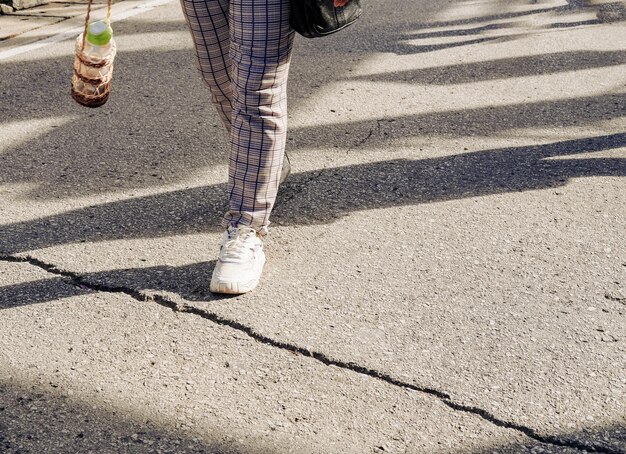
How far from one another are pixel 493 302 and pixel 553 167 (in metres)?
1.38

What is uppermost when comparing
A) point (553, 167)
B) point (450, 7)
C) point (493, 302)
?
point (493, 302)

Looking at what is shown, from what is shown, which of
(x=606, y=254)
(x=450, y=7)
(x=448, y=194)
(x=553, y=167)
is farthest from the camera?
(x=450, y=7)

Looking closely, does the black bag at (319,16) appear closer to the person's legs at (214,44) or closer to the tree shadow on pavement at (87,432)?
the person's legs at (214,44)

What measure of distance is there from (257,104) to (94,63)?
0.69 m

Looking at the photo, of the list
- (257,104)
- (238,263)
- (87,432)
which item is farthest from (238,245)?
(87,432)

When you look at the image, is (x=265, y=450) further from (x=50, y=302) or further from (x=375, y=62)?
(x=375, y=62)

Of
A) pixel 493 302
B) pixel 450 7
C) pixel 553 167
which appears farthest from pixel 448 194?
pixel 450 7

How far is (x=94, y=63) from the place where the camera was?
3.29 meters

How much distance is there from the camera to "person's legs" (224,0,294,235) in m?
2.81

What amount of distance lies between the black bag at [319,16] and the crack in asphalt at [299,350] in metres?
0.87

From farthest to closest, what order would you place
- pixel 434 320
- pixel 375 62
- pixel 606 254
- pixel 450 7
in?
pixel 450 7, pixel 375 62, pixel 606 254, pixel 434 320

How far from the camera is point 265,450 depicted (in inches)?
90.7

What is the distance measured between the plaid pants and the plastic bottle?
1.08ft

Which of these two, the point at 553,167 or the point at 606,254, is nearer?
the point at 606,254
